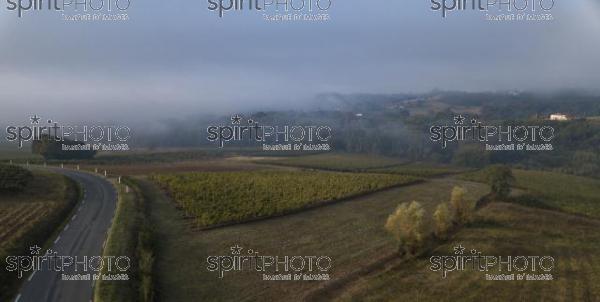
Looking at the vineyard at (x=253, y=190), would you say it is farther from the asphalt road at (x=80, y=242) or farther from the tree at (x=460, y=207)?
the tree at (x=460, y=207)

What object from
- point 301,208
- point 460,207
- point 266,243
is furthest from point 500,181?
point 266,243

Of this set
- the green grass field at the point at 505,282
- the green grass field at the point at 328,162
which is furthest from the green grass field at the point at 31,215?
the green grass field at the point at 328,162

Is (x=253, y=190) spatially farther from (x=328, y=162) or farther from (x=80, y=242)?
(x=328, y=162)

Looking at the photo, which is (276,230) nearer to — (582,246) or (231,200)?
(231,200)

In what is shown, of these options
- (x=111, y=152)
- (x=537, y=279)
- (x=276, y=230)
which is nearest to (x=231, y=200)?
(x=276, y=230)

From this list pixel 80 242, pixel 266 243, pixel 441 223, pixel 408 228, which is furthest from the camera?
pixel 441 223

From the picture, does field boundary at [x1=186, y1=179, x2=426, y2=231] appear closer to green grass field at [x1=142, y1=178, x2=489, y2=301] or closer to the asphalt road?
green grass field at [x1=142, y1=178, x2=489, y2=301]
